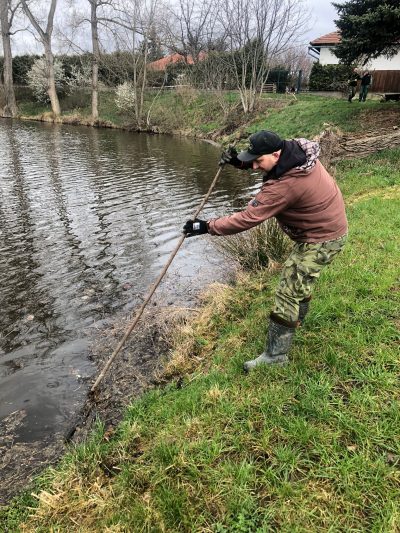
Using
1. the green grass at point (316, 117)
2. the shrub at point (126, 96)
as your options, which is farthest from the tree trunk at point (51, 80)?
the green grass at point (316, 117)

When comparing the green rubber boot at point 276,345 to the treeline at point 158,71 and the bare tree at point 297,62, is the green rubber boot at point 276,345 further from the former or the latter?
the bare tree at point 297,62

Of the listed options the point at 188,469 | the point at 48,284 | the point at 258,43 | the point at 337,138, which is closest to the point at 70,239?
the point at 48,284

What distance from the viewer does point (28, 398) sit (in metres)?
4.73

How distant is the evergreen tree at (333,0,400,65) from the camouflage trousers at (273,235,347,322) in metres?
10.3

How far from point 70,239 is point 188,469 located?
7.82m

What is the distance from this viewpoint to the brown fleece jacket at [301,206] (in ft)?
11.2

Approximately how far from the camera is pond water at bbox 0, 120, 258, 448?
5110 millimetres

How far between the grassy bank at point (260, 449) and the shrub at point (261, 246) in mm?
2530

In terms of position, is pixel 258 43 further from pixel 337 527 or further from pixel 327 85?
pixel 337 527

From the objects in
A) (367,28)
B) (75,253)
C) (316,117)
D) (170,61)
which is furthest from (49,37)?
(75,253)

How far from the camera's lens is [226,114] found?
1161 inches

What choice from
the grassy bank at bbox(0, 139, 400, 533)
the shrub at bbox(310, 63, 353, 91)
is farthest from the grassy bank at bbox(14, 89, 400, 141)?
the grassy bank at bbox(0, 139, 400, 533)

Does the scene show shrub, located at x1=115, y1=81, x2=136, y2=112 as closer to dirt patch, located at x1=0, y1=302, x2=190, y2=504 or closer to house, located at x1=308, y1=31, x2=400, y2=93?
house, located at x1=308, y1=31, x2=400, y2=93

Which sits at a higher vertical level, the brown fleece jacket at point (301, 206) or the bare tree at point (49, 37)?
the bare tree at point (49, 37)
